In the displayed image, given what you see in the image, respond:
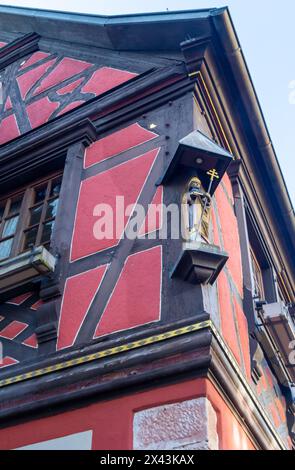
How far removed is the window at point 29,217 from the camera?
237 inches

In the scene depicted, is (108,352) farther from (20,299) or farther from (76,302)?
(20,299)

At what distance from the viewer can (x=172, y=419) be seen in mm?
3738

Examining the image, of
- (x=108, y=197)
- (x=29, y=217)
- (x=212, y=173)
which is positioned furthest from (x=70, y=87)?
(x=212, y=173)

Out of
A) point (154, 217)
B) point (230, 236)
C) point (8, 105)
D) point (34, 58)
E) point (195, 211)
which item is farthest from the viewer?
point (34, 58)

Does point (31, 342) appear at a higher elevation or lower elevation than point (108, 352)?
higher

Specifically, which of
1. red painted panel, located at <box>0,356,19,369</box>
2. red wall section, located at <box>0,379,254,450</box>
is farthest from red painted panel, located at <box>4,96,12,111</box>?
red wall section, located at <box>0,379,254,450</box>

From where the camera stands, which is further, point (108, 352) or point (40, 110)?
point (40, 110)

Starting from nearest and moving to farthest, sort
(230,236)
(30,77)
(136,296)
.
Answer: (136,296) → (230,236) → (30,77)

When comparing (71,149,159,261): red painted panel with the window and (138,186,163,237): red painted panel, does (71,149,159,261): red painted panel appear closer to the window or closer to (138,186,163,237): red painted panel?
(138,186,163,237): red painted panel

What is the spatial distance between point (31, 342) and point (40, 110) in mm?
3518

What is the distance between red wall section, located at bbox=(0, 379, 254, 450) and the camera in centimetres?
384

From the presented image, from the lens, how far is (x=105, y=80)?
7133mm

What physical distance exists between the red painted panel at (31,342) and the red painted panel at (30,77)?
4.06 meters

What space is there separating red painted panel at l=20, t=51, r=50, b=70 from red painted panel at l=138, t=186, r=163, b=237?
4.09m
